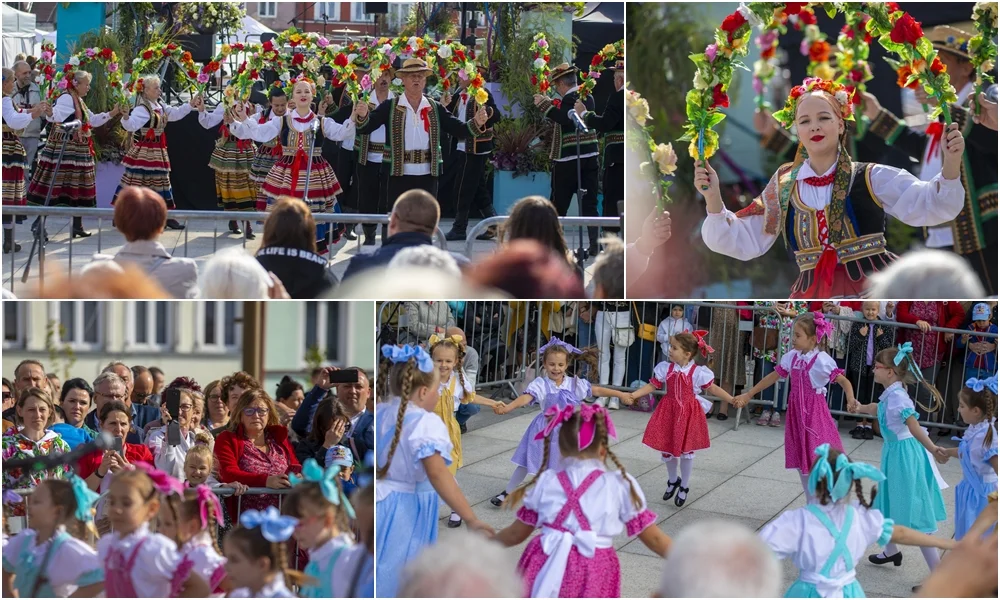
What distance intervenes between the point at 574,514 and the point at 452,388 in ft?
7.40

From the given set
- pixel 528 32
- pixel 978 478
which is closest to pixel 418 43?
pixel 528 32

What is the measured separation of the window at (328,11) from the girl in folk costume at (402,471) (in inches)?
280

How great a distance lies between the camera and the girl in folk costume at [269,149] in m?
8.20

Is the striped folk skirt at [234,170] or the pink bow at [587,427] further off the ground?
the striped folk skirt at [234,170]

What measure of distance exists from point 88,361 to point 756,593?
1116 centimetres

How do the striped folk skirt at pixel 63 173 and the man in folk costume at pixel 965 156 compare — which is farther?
the striped folk skirt at pixel 63 173

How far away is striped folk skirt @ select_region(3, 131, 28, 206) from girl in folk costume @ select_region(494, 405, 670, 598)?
5707mm

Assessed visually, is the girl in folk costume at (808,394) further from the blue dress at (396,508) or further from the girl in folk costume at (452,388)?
the blue dress at (396,508)

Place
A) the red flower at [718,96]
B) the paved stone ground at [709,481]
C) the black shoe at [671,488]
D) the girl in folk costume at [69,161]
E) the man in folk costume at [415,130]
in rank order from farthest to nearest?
the girl in folk costume at [69,161], the man in folk costume at [415,130], the black shoe at [671,488], the paved stone ground at [709,481], the red flower at [718,96]

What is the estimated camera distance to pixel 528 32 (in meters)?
8.10

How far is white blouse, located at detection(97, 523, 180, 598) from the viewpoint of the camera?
3.30 m

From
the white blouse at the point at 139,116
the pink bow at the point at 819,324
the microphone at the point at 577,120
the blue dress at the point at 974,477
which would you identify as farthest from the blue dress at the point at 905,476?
→ the white blouse at the point at 139,116

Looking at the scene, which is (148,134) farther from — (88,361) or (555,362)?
(88,361)

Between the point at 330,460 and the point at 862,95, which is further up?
the point at 862,95
